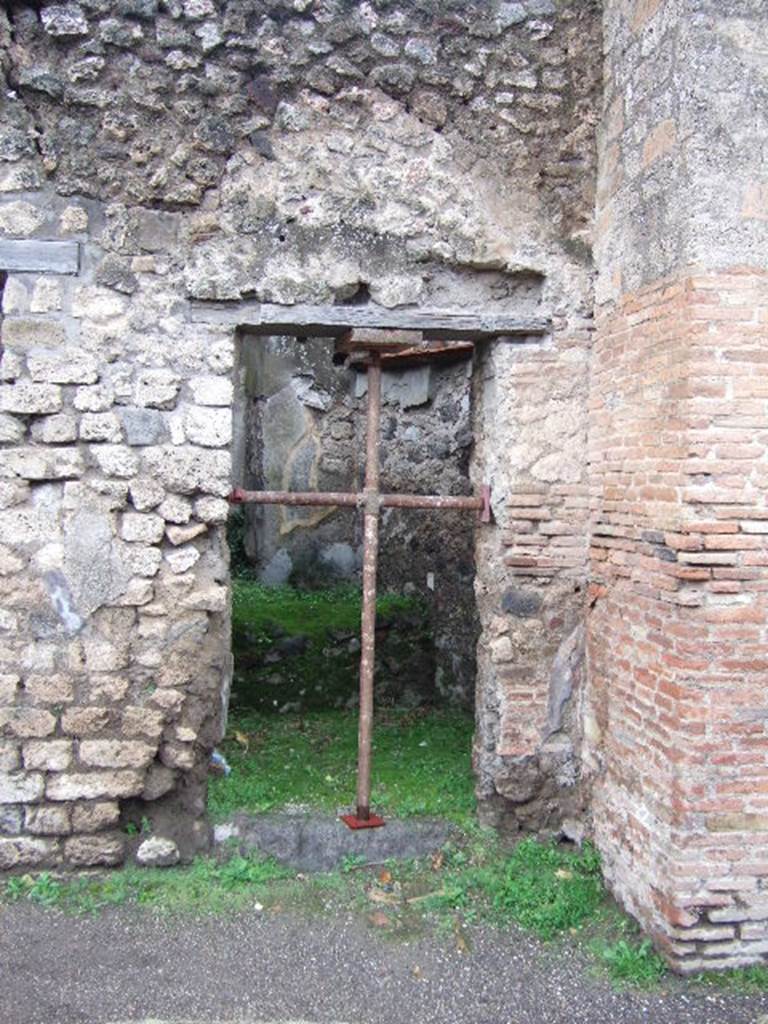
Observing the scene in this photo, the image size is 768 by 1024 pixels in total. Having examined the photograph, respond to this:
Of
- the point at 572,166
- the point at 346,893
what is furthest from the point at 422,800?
the point at 572,166

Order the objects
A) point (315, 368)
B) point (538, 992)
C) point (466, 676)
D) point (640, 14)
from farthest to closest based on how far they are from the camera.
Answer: point (315, 368)
point (466, 676)
point (640, 14)
point (538, 992)

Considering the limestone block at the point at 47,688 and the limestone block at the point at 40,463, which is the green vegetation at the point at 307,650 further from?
the limestone block at the point at 40,463

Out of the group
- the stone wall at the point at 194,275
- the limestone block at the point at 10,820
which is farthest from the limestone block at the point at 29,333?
the limestone block at the point at 10,820

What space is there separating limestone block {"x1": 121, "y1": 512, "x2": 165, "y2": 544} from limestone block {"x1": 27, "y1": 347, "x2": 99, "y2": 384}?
626 mm

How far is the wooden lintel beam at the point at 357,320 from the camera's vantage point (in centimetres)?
422

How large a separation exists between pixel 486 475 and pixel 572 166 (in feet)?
4.95

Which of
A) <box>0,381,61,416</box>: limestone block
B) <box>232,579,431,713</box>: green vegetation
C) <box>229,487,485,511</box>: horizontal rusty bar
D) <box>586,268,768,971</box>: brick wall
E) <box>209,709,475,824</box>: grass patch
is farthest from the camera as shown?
<box>232,579,431,713</box>: green vegetation

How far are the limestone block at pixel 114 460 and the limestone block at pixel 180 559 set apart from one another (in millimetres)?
404

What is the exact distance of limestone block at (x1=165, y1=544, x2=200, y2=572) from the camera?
13.8 feet

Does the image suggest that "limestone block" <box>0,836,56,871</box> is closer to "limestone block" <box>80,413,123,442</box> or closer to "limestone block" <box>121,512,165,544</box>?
"limestone block" <box>121,512,165,544</box>

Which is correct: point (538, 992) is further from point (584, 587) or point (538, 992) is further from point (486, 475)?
point (486, 475)

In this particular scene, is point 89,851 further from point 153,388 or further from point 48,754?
point 153,388

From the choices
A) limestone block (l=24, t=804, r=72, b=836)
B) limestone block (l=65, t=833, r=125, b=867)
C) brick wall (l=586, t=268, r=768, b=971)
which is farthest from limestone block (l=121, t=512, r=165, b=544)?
brick wall (l=586, t=268, r=768, b=971)

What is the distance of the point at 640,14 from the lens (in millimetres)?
3973
